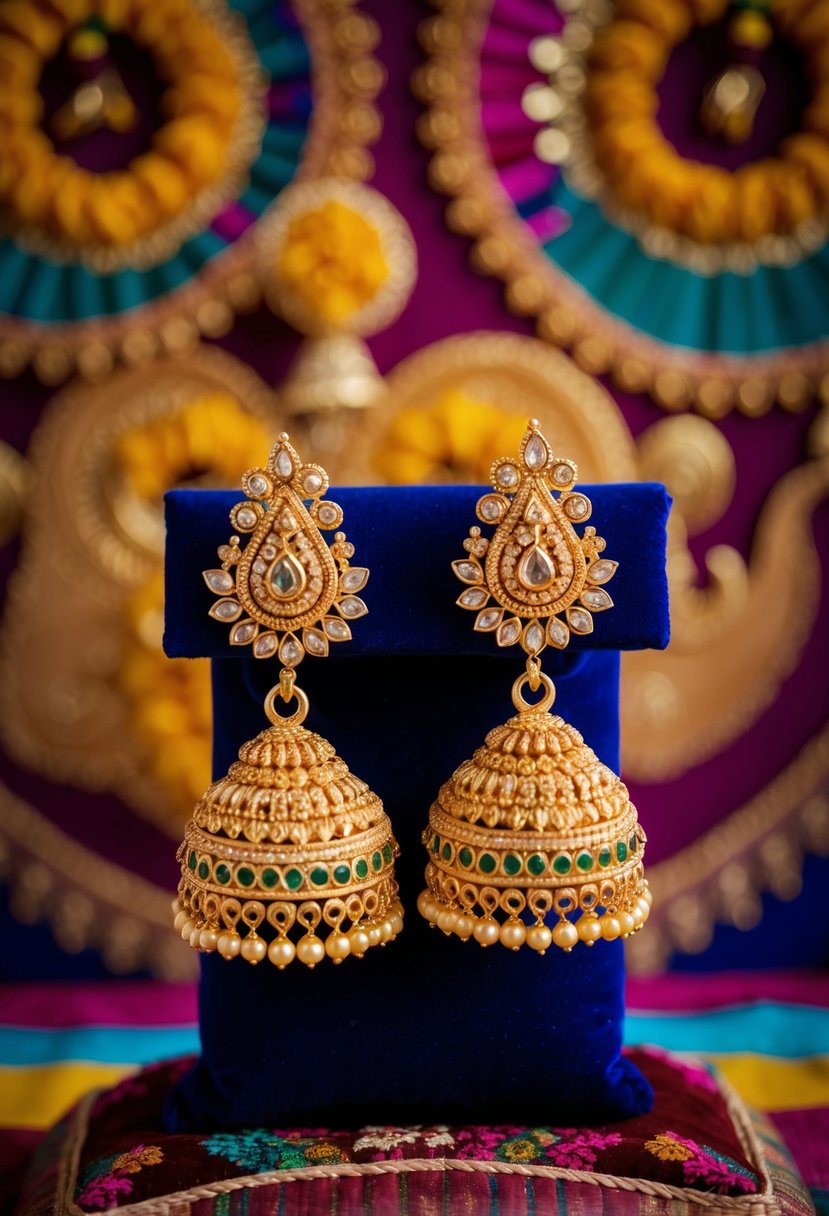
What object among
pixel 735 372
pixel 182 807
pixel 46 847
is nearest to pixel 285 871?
pixel 182 807

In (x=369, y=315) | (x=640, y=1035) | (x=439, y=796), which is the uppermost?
(x=369, y=315)

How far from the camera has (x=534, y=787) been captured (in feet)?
3.03

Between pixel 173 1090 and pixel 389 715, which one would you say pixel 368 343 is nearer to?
pixel 389 715

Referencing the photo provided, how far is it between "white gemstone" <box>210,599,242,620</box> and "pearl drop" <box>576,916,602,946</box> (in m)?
0.42

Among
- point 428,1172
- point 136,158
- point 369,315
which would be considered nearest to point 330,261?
point 369,315

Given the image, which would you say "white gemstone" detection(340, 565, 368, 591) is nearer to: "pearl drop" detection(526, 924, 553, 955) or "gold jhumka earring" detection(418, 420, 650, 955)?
"gold jhumka earring" detection(418, 420, 650, 955)

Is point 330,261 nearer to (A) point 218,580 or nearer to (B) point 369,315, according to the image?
(B) point 369,315

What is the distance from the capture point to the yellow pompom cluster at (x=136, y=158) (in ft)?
5.50

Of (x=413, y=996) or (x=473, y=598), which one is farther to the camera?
(x=413, y=996)

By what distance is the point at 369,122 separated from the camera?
1754 mm

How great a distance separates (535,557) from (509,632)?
75 millimetres

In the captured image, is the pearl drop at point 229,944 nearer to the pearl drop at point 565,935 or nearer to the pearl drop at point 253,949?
the pearl drop at point 253,949

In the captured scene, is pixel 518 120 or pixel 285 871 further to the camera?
pixel 518 120

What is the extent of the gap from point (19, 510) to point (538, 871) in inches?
49.8
